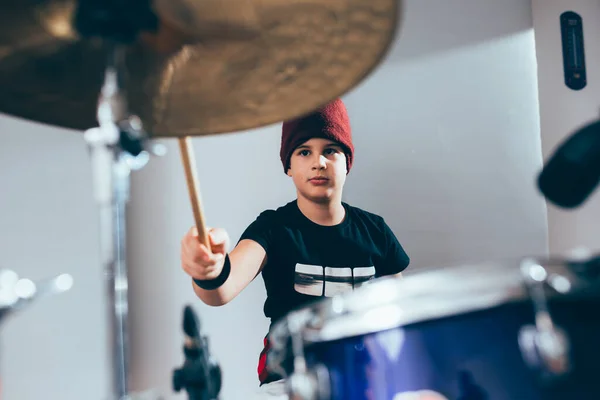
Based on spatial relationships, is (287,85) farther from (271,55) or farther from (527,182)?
(527,182)

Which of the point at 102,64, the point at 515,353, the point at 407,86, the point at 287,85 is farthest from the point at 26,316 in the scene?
the point at 407,86

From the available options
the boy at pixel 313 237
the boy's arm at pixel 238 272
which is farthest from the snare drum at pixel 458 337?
the boy at pixel 313 237

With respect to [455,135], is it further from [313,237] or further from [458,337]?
[458,337]

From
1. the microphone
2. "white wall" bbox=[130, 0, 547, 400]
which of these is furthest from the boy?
the microphone

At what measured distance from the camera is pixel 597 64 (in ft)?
5.10

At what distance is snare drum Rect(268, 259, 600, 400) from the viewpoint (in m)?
0.56

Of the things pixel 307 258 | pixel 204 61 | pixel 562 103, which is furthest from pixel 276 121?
pixel 562 103

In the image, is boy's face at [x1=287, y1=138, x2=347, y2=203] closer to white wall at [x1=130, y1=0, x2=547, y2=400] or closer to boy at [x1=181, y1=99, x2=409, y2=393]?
boy at [x1=181, y1=99, x2=409, y2=393]

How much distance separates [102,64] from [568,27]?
4.45 ft

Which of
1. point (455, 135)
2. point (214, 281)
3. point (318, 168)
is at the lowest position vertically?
point (214, 281)

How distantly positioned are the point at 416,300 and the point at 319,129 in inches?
23.6

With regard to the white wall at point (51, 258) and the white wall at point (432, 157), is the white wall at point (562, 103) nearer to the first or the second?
the white wall at point (432, 157)

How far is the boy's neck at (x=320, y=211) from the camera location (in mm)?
1199

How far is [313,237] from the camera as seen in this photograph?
117 centimetres
